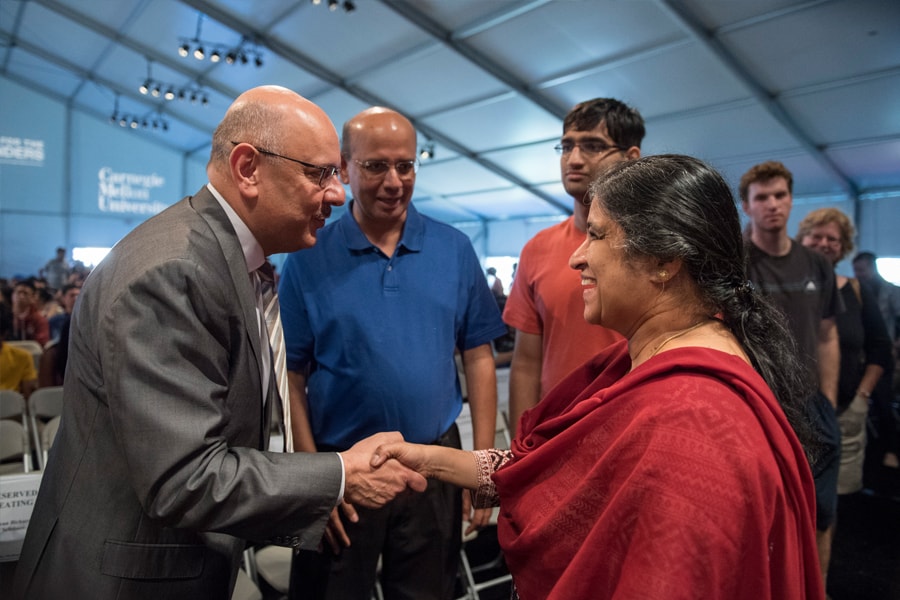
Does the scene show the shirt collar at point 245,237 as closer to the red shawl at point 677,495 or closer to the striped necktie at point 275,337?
the striped necktie at point 275,337

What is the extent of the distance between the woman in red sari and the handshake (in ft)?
0.13

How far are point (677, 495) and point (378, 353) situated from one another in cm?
107

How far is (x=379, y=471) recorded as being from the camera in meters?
1.48

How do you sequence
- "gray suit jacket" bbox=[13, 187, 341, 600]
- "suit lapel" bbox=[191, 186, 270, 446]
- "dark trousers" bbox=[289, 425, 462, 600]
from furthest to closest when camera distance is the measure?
"dark trousers" bbox=[289, 425, 462, 600] → "suit lapel" bbox=[191, 186, 270, 446] → "gray suit jacket" bbox=[13, 187, 341, 600]

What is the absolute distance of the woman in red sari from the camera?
3.12 feet

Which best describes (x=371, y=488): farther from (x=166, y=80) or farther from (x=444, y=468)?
(x=166, y=80)

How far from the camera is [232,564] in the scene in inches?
56.0

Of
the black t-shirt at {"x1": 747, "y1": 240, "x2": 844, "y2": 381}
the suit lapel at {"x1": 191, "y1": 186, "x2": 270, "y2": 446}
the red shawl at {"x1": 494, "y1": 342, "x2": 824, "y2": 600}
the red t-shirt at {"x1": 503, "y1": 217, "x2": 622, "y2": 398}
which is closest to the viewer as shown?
the red shawl at {"x1": 494, "y1": 342, "x2": 824, "y2": 600}

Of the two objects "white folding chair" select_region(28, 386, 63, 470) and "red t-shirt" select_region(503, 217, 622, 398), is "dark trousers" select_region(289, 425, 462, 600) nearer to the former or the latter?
"red t-shirt" select_region(503, 217, 622, 398)

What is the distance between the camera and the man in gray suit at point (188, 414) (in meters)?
1.14

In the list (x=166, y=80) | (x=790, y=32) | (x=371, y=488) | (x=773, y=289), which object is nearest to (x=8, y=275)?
(x=371, y=488)

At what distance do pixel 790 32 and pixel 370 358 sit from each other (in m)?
6.83

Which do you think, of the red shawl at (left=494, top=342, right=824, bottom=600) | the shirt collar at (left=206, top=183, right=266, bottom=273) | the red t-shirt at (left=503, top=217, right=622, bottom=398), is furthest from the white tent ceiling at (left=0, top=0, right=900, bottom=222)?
the red shawl at (left=494, top=342, right=824, bottom=600)

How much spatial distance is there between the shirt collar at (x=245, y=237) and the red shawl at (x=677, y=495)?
0.84 meters
